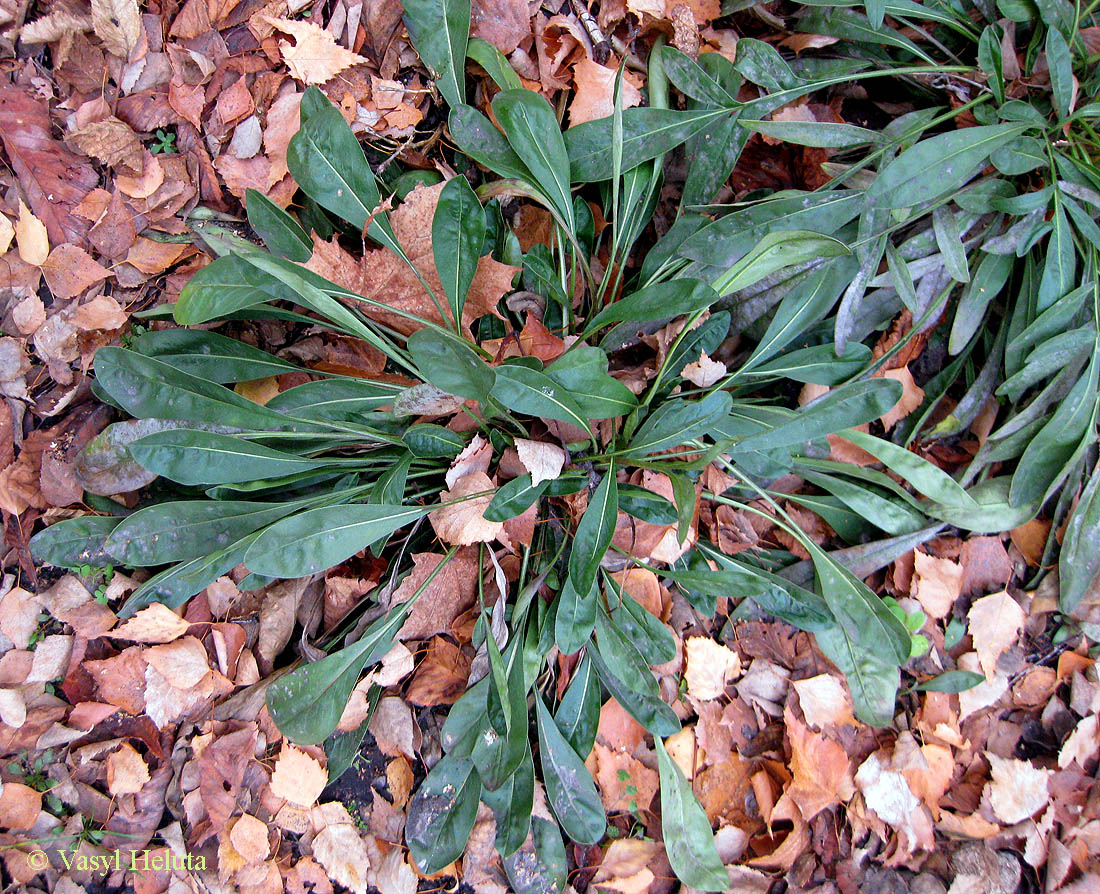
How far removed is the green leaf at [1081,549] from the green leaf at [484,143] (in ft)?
3.69

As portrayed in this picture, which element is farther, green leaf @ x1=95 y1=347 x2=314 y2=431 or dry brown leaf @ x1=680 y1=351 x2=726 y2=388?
dry brown leaf @ x1=680 y1=351 x2=726 y2=388

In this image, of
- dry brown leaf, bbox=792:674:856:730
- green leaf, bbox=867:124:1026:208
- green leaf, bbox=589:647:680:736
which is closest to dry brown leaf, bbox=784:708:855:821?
dry brown leaf, bbox=792:674:856:730

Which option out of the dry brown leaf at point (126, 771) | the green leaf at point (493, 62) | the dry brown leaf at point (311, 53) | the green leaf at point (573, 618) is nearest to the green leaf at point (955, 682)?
the green leaf at point (573, 618)

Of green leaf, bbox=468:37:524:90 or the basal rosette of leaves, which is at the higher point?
green leaf, bbox=468:37:524:90

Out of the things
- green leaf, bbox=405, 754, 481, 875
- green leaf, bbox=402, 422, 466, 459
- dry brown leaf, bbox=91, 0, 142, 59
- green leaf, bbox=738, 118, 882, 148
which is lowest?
green leaf, bbox=405, 754, 481, 875

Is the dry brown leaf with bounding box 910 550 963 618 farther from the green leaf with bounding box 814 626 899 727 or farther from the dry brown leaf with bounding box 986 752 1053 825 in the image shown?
the dry brown leaf with bounding box 986 752 1053 825

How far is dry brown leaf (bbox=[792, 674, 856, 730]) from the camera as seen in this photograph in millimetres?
1273

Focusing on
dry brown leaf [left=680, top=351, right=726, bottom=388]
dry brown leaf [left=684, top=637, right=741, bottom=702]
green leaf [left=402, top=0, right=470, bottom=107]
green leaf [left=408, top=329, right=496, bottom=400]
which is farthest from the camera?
dry brown leaf [left=684, top=637, right=741, bottom=702]

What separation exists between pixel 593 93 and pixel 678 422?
610 millimetres

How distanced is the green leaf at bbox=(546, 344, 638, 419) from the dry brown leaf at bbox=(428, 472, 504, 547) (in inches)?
8.4

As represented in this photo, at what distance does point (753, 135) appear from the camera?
4.13ft

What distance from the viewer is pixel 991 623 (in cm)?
132

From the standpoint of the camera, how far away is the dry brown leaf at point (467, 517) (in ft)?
3.45

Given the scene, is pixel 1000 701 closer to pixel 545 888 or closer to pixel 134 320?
pixel 545 888
